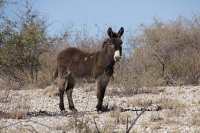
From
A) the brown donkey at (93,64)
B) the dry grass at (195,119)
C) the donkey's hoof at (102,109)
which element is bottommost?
the donkey's hoof at (102,109)

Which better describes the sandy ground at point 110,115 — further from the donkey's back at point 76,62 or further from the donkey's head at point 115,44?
the donkey's head at point 115,44

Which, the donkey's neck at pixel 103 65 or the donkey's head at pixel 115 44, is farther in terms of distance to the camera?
the donkey's neck at pixel 103 65

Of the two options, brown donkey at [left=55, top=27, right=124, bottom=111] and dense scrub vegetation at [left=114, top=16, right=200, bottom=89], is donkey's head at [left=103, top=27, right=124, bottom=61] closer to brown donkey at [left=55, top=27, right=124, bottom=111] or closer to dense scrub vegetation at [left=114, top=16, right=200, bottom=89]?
brown donkey at [left=55, top=27, right=124, bottom=111]

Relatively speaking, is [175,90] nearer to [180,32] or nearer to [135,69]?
[135,69]

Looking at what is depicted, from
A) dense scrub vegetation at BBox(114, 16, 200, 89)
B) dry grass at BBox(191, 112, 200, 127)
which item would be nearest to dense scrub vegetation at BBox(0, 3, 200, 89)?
dense scrub vegetation at BBox(114, 16, 200, 89)

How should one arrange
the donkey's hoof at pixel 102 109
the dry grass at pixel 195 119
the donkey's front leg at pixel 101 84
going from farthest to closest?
1. the donkey's front leg at pixel 101 84
2. the donkey's hoof at pixel 102 109
3. the dry grass at pixel 195 119

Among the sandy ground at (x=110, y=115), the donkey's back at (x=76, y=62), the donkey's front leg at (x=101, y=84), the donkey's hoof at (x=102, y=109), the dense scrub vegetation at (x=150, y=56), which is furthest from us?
the dense scrub vegetation at (x=150, y=56)

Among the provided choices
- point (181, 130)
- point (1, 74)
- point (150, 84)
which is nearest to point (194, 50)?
point (150, 84)

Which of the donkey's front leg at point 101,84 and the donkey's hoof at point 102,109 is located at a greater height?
the donkey's front leg at point 101,84

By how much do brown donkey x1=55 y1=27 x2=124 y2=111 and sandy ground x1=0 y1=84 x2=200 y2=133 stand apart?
77 cm

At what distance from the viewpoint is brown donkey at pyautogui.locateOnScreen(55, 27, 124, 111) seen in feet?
48.0

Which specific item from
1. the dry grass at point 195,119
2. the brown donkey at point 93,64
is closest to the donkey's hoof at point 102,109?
the brown donkey at point 93,64

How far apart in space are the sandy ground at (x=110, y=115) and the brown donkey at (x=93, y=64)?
2.52 ft

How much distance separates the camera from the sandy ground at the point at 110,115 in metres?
10.7
